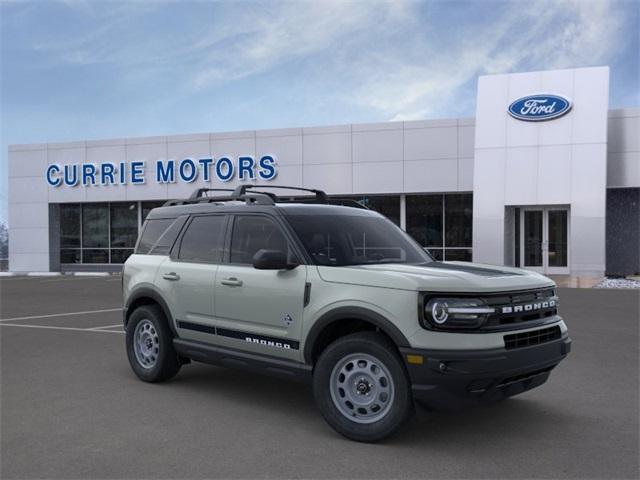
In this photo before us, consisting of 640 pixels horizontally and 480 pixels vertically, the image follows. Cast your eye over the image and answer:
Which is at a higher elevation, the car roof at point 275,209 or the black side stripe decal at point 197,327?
the car roof at point 275,209

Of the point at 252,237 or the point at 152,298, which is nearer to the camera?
the point at 252,237

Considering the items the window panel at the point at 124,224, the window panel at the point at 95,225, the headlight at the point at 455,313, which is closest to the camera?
the headlight at the point at 455,313

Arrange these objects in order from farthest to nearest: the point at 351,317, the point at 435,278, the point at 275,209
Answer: the point at 275,209 < the point at 351,317 < the point at 435,278

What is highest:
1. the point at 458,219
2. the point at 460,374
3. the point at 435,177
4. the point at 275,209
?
the point at 435,177

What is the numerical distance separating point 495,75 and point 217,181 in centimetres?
1226

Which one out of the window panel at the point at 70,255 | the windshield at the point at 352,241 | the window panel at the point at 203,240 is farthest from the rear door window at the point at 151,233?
the window panel at the point at 70,255

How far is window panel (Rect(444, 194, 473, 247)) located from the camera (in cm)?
2545

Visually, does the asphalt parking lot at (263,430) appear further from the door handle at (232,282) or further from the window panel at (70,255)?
the window panel at (70,255)

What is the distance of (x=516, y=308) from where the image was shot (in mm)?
4773

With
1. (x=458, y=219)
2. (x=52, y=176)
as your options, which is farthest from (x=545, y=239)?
(x=52, y=176)

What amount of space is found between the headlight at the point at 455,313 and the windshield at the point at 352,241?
Answer: 42.5 inches

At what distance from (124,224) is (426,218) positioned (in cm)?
1449

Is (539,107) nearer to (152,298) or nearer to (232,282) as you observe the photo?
(152,298)

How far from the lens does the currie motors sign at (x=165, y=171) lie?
27062 mm
